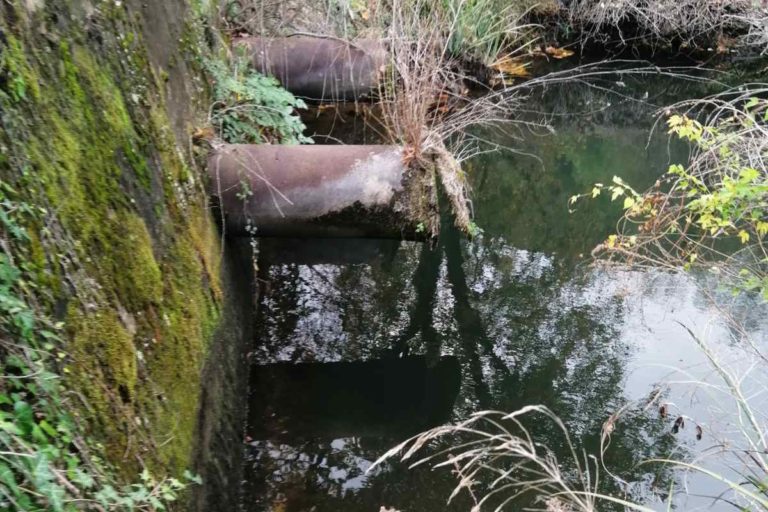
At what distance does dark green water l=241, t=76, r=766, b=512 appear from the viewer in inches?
148

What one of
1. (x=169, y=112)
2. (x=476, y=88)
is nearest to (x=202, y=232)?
(x=169, y=112)

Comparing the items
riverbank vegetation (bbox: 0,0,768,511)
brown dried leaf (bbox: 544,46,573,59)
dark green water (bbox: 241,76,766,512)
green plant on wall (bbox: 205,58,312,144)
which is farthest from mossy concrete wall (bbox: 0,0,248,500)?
brown dried leaf (bbox: 544,46,573,59)

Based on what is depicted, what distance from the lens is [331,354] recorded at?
4.71 metres

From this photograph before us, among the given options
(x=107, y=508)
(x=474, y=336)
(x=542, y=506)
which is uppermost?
(x=107, y=508)

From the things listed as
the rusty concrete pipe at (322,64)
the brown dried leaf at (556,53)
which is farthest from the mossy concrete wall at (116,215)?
the brown dried leaf at (556,53)

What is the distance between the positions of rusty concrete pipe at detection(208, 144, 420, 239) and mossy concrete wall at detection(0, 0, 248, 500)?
21cm

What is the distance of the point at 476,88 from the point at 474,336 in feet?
19.6

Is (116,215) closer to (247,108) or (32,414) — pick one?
(32,414)

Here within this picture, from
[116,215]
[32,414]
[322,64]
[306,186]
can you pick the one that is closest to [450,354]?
[306,186]

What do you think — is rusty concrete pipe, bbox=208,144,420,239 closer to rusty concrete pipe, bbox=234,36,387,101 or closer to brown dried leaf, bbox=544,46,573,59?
rusty concrete pipe, bbox=234,36,387,101

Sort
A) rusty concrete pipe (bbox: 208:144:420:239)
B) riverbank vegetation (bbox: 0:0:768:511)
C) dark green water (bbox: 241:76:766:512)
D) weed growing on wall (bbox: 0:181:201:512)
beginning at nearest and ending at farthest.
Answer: weed growing on wall (bbox: 0:181:201:512) < riverbank vegetation (bbox: 0:0:768:511) < rusty concrete pipe (bbox: 208:144:420:239) < dark green water (bbox: 241:76:766:512)

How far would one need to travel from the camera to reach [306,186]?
140 inches

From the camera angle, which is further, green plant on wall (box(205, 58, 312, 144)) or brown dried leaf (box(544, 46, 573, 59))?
brown dried leaf (box(544, 46, 573, 59))

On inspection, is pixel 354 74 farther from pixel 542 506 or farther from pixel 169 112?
pixel 542 506
